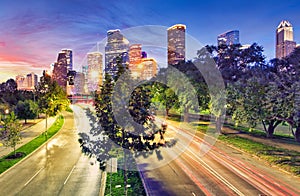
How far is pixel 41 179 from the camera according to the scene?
1902cm

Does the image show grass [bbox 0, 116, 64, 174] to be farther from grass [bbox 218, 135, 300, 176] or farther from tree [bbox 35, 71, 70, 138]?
grass [bbox 218, 135, 300, 176]

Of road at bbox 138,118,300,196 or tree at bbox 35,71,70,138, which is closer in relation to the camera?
road at bbox 138,118,300,196

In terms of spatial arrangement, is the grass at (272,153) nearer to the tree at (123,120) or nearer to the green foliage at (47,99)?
the tree at (123,120)

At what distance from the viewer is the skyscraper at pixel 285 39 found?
135ft

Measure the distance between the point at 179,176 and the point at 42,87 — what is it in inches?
1633

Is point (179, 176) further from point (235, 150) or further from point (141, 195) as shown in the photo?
point (235, 150)

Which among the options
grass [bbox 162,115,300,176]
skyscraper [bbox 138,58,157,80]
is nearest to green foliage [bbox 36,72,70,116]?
grass [bbox 162,115,300,176]

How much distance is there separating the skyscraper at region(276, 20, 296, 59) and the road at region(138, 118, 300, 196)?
951 inches

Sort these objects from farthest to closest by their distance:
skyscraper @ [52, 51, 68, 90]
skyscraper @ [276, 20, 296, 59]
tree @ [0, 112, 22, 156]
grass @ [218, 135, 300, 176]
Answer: skyscraper @ [52, 51, 68, 90] < skyscraper @ [276, 20, 296, 59] < tree @ [0, 112, 22, 156] < grass @ [218, 135, 300, 176]

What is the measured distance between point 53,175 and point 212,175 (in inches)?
493

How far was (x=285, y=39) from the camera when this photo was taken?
135ft

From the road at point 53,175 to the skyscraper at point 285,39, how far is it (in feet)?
116

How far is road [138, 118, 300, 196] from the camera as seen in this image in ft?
54.5

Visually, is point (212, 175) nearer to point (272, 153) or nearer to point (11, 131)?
point (272, 153)
